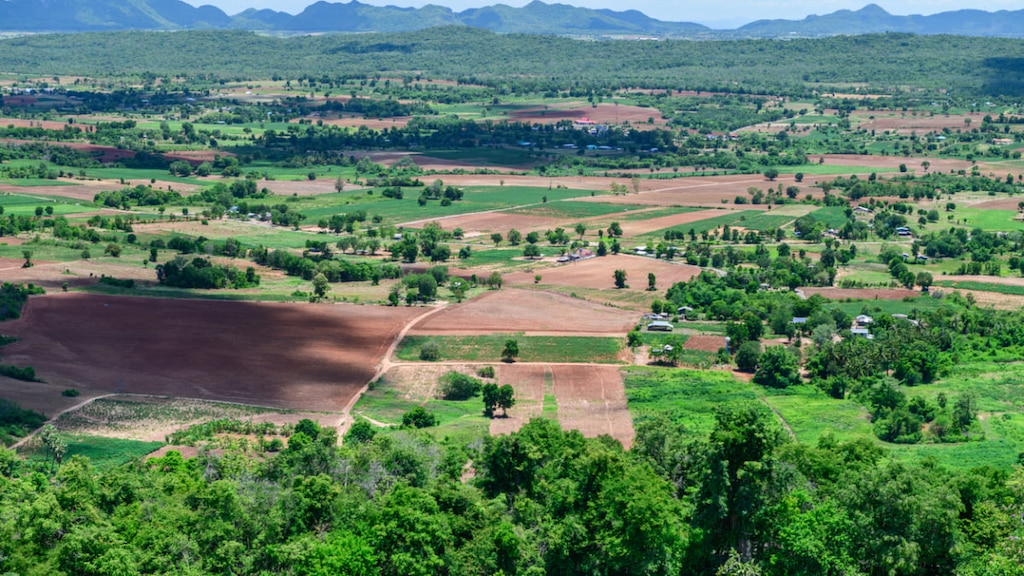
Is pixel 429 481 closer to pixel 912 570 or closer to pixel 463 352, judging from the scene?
pixel 912 570

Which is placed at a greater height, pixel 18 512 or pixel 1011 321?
pixel 18 512

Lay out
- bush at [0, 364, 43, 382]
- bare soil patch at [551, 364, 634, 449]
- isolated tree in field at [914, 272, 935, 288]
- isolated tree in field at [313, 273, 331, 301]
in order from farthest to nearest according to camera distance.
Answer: isolated tree in field at [914, 272, 935, 288] → isolated tree in field at [313, 273, 331, 301] → bush at [0, 364, 43, 382] → bare soil patch at [551, 364, 634, 449]

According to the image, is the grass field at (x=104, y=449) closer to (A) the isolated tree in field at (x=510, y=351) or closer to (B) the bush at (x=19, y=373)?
(B) the bush at (x=19, y=373)

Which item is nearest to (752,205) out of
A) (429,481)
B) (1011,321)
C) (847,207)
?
(847,207)

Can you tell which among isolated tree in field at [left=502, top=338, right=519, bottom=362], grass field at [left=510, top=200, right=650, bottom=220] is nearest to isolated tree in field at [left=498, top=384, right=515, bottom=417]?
isolated tree in field at [left=502, top=338, right=519, bottom=362]

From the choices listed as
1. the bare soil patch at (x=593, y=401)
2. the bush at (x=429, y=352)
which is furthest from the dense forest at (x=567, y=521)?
the bush at (x=429, y=352)

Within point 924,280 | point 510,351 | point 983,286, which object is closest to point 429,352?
point 510,351

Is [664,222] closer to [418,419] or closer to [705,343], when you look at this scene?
[705,343]

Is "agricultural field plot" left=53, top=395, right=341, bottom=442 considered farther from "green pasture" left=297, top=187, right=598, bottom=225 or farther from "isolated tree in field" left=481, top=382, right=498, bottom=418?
"green pasture" left=297, top=187, right=598, bottom=225
